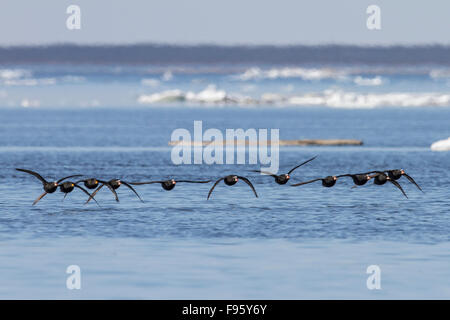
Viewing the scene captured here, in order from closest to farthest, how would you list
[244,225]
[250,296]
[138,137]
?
[250,296] → [244,225] → [138,137]

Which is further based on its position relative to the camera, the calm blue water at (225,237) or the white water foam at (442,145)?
the white water foam at (442,145)

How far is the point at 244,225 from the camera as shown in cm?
3538

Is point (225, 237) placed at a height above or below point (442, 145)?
below

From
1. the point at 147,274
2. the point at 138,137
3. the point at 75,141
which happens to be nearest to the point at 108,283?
the point at 147,274

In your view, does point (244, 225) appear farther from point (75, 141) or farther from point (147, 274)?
point (75, 141)

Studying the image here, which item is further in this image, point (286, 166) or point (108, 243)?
point (286, 166)

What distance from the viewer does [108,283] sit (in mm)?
25984

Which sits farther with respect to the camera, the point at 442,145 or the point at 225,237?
the point at 442,145

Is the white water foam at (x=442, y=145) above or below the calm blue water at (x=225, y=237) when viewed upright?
above

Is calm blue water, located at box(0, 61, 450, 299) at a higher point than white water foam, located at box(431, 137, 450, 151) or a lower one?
lower

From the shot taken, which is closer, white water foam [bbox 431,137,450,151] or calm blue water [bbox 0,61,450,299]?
calm blue water [bbox 0,61,450,299]

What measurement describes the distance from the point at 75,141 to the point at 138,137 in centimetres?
781
